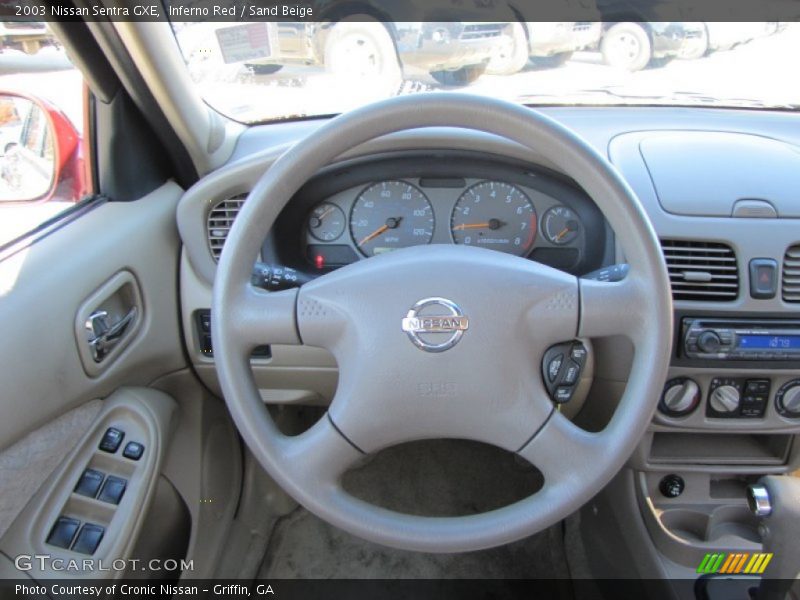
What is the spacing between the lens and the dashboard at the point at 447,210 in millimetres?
1561

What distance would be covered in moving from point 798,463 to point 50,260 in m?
1.86

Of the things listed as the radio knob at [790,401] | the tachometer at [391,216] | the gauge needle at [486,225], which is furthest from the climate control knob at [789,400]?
the tachometer at [391,216]

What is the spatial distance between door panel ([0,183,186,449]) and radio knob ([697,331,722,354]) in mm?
1274

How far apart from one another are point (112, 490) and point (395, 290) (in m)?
0.80

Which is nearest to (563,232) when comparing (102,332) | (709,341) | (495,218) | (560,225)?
(560,225)

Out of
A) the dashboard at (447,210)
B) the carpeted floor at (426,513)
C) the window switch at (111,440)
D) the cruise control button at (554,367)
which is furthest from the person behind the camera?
the carpeted floor at (426,513)

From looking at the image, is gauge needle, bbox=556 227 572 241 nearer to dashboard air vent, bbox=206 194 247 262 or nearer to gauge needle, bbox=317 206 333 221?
gauge needle, bbox=317 206 333 221

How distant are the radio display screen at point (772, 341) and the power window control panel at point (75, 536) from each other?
Answer: 57.6 inches

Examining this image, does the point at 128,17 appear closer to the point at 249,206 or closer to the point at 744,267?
the point at 249,206

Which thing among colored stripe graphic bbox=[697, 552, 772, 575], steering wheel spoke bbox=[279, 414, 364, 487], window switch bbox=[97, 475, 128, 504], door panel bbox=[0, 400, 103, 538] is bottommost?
colored stripe graphic bbox=[697, 552, 772, 575]

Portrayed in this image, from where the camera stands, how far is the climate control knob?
5.17 ft

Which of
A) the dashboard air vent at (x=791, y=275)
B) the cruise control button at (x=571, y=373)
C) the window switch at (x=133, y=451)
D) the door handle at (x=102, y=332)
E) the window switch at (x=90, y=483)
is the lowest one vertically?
the window switch at (x=90, y=483)

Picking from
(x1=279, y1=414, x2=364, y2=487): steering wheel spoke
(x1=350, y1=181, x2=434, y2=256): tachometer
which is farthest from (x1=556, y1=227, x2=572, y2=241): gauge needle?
(x1=279, y1=414, x2=364, y2=487): steering wheel spoke

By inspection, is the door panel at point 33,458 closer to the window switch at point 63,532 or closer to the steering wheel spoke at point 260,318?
the window switch at point 63,532
